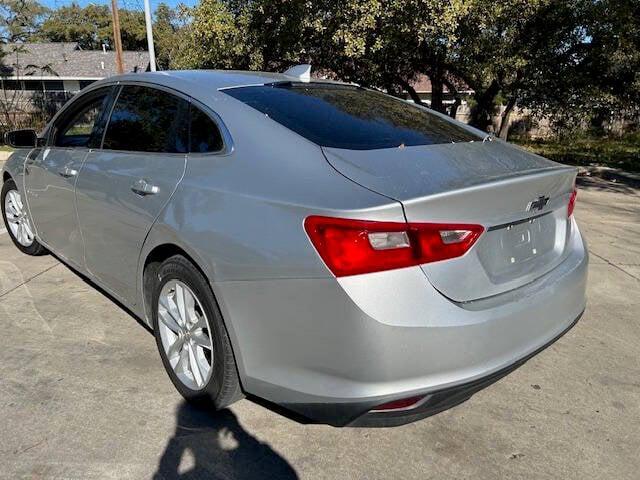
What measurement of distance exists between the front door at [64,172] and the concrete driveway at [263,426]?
66cm

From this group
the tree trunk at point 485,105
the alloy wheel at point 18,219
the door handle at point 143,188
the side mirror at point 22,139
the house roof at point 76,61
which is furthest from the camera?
the house roof at point 76,61

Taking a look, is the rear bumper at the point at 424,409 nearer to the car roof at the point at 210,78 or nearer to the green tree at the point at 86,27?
the car roof at the point at 210,78

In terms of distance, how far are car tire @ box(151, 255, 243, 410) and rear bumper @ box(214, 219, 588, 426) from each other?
0.46ft

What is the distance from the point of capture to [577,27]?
12055 millimetres

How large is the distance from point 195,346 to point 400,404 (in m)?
1.13

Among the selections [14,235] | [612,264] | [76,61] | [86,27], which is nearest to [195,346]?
[14,235]

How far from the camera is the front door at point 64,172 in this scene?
363 centimetres

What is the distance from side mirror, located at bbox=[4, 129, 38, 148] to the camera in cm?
437

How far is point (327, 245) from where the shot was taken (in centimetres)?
197

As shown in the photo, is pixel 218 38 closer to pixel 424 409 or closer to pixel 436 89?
pixel 436 89

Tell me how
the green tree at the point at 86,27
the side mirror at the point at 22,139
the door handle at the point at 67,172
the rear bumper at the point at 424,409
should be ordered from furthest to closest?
the green tree at the point at 86,27
the side mirror at the point at 22,139
the door handle at the point at 67,172
the rear bumper at the point at 424,409

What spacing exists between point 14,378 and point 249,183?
184 centimetres

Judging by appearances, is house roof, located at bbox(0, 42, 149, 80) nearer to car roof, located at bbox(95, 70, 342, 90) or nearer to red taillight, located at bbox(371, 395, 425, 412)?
car roof, located at bbox(95, 70, 342, 90)

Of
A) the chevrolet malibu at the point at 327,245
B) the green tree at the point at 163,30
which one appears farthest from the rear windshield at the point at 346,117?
the green tree at the point at 163,30
